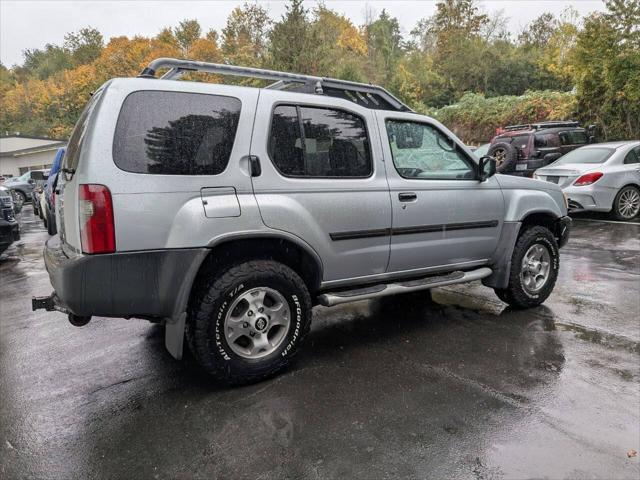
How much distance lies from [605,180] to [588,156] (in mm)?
875

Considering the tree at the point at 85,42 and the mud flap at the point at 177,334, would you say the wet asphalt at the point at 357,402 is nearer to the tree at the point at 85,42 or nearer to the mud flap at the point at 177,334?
the mud flap at the point at 177,334

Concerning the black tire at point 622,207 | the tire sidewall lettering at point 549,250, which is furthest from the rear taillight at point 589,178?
the tire sidewall lettering at point 549,250

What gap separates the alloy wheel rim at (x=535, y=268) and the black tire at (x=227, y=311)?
8.16 ft

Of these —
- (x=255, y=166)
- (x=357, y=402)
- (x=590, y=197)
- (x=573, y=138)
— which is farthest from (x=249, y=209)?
(x=573, y=138)

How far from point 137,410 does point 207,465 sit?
807 mm

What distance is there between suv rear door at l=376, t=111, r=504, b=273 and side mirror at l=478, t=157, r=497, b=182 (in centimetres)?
7

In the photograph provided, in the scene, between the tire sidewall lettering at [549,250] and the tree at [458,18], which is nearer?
the tire sidewall lettering at [549,250]

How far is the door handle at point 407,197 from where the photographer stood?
376cm

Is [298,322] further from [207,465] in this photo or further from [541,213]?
[541,213]

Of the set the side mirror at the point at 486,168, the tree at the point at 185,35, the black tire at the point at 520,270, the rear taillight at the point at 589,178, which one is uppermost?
the tree at the point at 185,35

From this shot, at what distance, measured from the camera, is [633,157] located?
32.0ft

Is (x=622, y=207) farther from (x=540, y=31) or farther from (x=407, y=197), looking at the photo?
(x=540, y=31)

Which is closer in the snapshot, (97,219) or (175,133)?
(97,219)

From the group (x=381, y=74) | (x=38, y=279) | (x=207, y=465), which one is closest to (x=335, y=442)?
(x=207, y=465)
